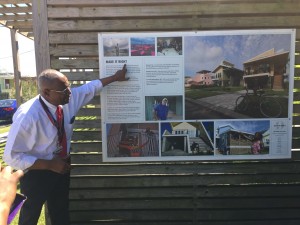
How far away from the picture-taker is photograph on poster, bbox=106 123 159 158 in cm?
382

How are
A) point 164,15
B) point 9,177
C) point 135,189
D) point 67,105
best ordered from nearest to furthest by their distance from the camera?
point 9,177
point 67,105
point 164,15
point 135,189

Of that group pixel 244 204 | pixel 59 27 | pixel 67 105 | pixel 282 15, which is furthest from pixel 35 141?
pixel 282 15

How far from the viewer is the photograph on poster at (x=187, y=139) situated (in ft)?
Result: 12.5

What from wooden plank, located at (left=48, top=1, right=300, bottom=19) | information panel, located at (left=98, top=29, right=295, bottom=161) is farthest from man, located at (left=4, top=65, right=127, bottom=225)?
wooden plank, located at (left=48, top=1, right=300, bottom=19)

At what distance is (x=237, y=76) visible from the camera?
12.4 feet

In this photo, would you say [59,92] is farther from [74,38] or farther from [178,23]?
[178,23]

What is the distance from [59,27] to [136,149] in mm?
1657

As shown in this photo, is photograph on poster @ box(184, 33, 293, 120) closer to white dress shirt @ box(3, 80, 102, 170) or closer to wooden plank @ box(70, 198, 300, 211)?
wooden plank @ box(70, 198, 300, 211)

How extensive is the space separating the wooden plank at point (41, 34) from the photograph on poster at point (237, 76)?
1600 millimetres

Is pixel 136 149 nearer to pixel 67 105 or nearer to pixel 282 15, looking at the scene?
pixel 67 105

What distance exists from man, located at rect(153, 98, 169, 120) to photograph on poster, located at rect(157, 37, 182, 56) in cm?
52

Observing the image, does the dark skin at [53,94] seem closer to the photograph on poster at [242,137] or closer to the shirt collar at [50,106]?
the shirt collar at [50,106]

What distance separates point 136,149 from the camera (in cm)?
389

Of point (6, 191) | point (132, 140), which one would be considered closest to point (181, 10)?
point (132, 140)
